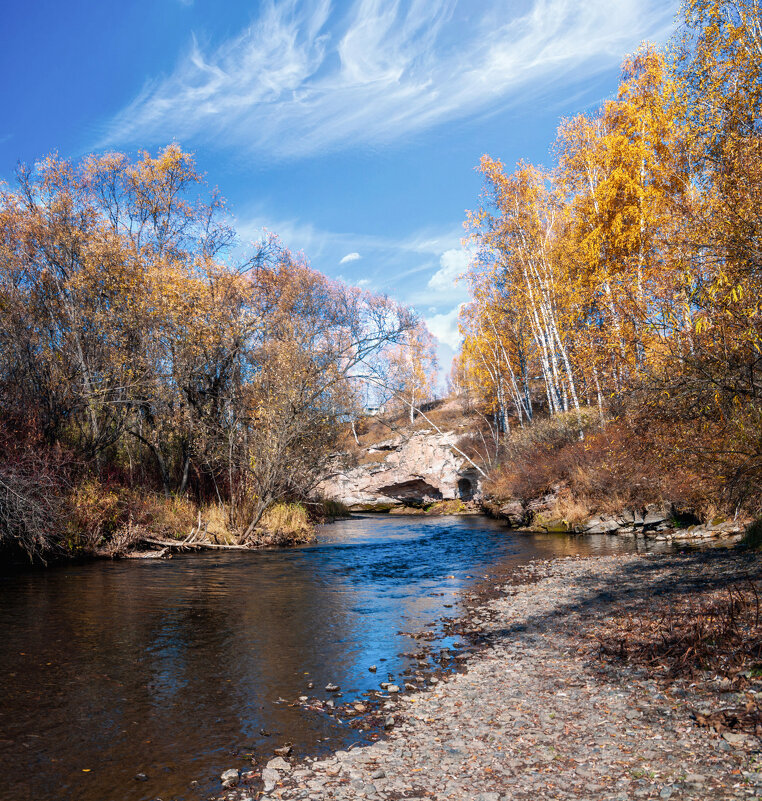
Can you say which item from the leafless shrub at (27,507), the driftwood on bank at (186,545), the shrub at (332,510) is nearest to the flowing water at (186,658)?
the driftwood on bank at (186,545)

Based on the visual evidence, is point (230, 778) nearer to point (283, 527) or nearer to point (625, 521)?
point (283, 527)

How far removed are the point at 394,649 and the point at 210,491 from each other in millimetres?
18057

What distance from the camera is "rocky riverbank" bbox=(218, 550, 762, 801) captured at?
4.93 metres

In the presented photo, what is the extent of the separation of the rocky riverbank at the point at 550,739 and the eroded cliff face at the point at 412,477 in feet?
122

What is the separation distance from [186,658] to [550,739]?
19.3 feet

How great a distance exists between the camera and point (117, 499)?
68.0 feet

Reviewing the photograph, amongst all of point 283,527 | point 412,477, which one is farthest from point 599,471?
point 412,477

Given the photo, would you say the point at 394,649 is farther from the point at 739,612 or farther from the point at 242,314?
the point at 242,314

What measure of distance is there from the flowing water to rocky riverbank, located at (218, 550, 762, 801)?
747mm

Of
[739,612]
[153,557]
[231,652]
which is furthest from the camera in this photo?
[153,557]

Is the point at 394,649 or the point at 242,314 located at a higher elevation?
the point at 242,314

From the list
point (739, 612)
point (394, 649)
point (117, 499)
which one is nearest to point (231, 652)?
point (394, 649)

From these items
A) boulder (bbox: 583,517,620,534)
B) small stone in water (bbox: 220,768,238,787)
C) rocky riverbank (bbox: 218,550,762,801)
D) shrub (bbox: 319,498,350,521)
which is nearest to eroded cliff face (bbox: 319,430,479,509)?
shrub (bbox: 319,498,350,521)

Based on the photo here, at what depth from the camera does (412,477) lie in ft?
154
